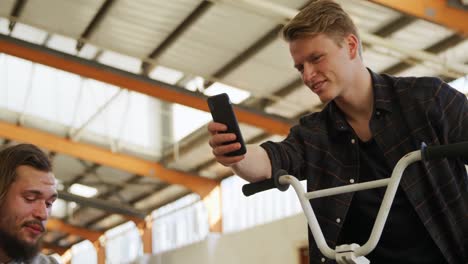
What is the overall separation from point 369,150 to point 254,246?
33.5ft

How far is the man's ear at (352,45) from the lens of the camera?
2.32 meters

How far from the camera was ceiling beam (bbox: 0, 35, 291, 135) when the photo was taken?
11.6 m

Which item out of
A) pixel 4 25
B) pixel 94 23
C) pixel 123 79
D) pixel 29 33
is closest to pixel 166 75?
pixel 123 79

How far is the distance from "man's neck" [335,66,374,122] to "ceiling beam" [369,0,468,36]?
5.73 metres

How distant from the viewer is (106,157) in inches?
624

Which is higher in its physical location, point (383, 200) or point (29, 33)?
point (29, 33)

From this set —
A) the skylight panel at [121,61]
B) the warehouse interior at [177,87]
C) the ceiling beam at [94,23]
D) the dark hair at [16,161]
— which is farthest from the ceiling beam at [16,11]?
the dark hair at [16,161]

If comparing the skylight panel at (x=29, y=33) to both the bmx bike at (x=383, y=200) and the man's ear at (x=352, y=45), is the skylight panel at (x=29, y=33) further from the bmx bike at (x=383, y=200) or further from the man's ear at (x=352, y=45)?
the bmx bike at (x=383, y=200)

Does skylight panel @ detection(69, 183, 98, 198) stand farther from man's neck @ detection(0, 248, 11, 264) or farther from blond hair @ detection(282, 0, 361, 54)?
blond hair @ detection(282, 0, 361, 54)

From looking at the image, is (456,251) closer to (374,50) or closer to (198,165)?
(374,50)

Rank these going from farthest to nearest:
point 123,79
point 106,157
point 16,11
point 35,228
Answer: point 106,157
point 123,79
point 16,11
point 35,228

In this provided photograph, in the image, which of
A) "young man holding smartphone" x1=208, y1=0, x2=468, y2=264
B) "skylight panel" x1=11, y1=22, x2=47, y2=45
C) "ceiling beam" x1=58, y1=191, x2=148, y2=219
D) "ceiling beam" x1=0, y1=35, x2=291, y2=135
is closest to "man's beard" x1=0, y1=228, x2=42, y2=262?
"young man holding smartphone" x1=208, y1=0, x2=468, y2=264

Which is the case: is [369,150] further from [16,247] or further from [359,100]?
[16,247]

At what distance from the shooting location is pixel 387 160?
2.27 metres
